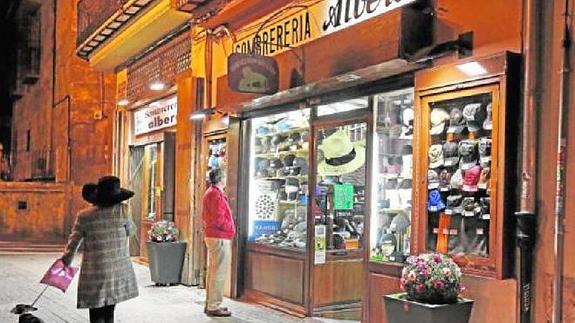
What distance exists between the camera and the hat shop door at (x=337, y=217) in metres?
8.60

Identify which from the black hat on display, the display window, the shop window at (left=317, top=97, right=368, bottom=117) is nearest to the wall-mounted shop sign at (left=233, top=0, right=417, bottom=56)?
the shop window at (left=317, top=97, right=368, bottom=117)

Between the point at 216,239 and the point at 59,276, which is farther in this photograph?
the point at 216,239

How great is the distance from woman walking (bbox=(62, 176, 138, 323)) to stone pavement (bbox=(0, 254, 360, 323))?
236 cm

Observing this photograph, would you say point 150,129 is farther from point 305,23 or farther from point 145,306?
point 305,23

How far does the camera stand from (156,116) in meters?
13.6

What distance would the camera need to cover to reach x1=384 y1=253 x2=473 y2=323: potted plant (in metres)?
5.20

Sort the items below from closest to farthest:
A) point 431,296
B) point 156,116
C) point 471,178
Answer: point 431,296 < point 471,178 < point 156,116

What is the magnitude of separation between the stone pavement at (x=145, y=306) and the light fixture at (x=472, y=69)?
145 inches

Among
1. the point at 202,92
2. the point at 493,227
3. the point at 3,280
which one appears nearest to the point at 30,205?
the point at 3,280

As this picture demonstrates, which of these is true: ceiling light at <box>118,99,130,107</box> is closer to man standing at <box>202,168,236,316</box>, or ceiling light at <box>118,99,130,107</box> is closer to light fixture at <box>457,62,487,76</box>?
man standing at <box>202,168,236,316</box>

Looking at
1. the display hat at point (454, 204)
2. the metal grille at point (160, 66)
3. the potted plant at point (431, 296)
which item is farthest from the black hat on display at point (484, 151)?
the metal grille at point (160, 66)

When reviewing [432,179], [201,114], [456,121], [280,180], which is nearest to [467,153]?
[456,121]

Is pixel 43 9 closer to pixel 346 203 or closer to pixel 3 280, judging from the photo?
pixel 3 280

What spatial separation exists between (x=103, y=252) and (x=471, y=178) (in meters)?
3.15
